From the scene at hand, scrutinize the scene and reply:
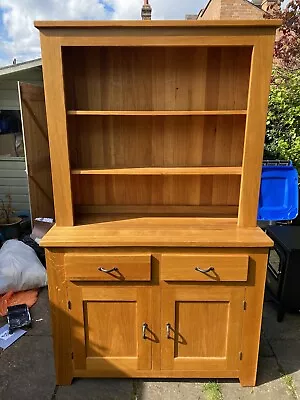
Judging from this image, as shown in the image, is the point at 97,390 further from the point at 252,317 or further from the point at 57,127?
the point at 57,127

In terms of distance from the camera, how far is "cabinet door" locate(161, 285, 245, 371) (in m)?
1.70

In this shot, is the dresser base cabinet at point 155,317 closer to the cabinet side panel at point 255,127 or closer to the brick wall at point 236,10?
the cabinet side panel at point 255,127

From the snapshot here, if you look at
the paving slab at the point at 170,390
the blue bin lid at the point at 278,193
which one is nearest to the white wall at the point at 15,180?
the blue bin lid at the point at 278,193

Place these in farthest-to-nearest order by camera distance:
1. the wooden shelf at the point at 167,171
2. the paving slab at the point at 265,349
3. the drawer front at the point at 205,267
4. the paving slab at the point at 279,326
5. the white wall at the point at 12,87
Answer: the white wall at the point at 12,87
the paving slab at the point at 279,326
the paving slab at the point at 265,349
the wooden shelf at the point at 167,171
the drawer front at the point at 205,267

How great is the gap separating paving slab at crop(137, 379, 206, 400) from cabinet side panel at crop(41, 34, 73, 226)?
1.07 metres

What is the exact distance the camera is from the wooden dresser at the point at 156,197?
62.2 inches

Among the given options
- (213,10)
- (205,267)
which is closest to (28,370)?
(205,267)

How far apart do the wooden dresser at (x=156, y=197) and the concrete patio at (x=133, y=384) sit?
0.28 feet

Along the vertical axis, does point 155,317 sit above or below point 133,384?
above

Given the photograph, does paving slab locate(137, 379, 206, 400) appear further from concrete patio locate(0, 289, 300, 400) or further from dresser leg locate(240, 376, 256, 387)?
dresser leg locate(240, 376, 256, 387)

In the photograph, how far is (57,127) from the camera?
163 cm

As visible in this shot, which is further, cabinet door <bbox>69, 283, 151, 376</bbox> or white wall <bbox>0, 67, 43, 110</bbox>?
white wall <bbox>0, 67, 43, 110</bbox>

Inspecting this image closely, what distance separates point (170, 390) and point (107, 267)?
0.86m

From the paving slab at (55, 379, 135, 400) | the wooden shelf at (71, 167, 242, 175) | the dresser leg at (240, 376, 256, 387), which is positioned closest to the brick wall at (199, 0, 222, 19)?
the wooden shelf at (71, 167, 242, 175)
